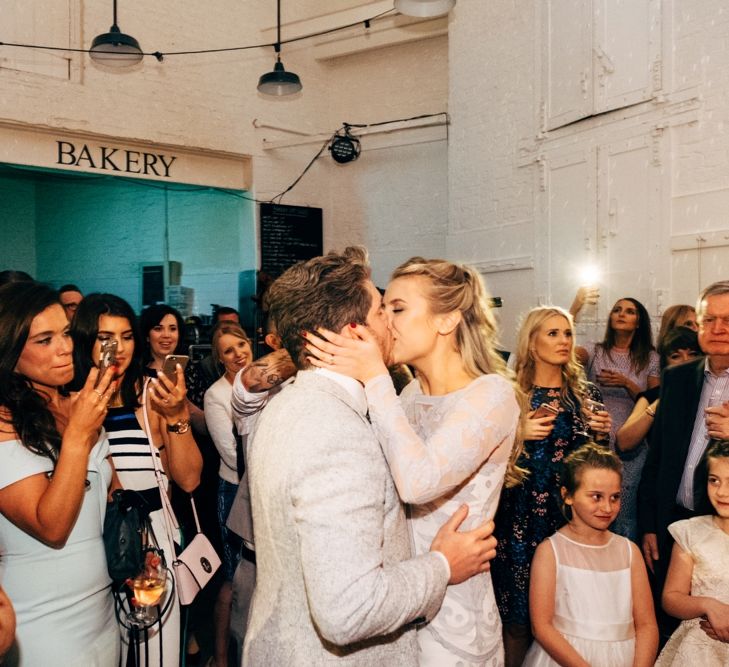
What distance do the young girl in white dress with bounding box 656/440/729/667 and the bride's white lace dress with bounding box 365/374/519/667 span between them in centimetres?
108

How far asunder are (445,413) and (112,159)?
6.39 meters

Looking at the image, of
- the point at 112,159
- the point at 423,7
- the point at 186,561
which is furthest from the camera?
the point at 112,159

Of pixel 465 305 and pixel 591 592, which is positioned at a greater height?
pixel 465 305

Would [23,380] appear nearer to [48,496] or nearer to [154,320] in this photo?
[48,496]

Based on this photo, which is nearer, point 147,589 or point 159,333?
point 147,589

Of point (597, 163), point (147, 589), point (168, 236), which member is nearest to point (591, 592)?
point (147, 589)

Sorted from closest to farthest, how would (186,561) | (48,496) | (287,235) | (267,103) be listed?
(48,496), (186,561), (267,103), (287,235)

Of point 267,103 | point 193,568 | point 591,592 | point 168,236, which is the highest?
point 267,103

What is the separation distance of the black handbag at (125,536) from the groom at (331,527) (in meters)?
0.62

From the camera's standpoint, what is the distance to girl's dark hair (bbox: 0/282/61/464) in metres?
1.84

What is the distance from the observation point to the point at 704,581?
252 cm

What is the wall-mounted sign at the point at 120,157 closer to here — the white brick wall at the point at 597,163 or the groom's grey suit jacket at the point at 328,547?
the white brick wall at the point at 597,163

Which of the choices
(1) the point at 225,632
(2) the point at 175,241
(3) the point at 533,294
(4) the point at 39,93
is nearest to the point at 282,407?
(1) the point at 225,632

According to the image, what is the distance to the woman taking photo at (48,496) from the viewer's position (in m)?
1.77
